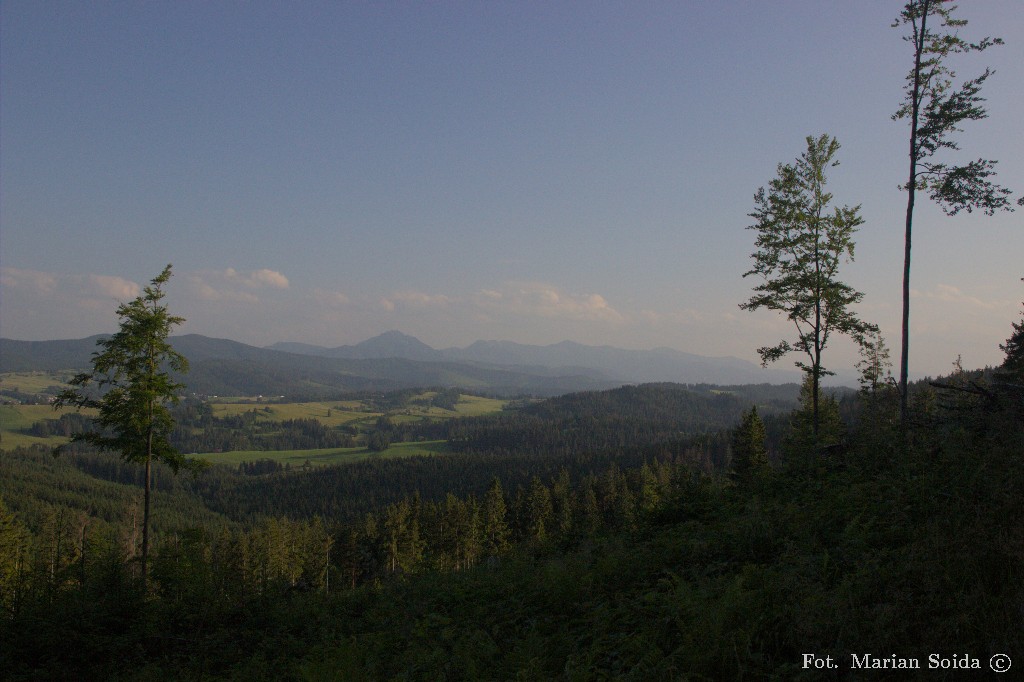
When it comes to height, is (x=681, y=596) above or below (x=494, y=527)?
above

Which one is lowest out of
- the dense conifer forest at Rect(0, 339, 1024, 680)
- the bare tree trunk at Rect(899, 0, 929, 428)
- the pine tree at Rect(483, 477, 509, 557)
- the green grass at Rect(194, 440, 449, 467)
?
the green grass at Rect(194, 440, 449, 467)

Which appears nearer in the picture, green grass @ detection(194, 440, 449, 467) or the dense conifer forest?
the dense conifer forest

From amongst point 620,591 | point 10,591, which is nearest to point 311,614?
point 620,591

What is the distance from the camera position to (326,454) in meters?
188

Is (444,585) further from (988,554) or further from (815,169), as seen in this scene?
(815,169)

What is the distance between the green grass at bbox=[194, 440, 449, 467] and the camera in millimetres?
170875
